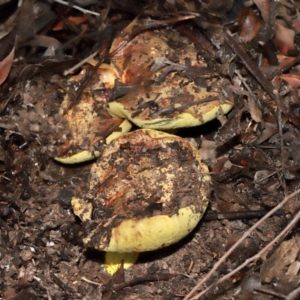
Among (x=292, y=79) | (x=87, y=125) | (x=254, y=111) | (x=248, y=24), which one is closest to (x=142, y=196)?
(x=87, y=125)

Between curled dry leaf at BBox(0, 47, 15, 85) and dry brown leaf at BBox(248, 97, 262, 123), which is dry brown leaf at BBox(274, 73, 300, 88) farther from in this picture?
curled dry leaf at BBox(0, 47, 15, 85)

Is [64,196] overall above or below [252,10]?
below

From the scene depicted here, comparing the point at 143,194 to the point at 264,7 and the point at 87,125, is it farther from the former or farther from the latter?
the point at 264,7

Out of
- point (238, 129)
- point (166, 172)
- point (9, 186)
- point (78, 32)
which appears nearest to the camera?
point (166, 172)

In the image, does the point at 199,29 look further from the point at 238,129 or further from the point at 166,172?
the point at 166,172

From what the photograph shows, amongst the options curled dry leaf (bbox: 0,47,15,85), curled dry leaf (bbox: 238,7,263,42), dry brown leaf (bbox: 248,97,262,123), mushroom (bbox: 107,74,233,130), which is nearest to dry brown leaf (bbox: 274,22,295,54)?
curled dry leaf (bbox: 238,7,263,42)

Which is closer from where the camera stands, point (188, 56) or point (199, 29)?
point (188, 56)

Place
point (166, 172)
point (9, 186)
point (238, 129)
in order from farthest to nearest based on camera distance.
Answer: point (9, 186), point (238, 129), point (166, 172)

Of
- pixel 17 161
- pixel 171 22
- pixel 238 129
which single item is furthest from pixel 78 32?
pixel 238 129
